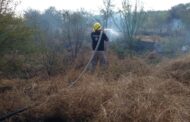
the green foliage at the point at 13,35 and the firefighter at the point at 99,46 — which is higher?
the green foliage at the point at 13,35

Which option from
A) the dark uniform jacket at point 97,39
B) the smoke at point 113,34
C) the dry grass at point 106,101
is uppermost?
the dark uniform jacket at point 97,39

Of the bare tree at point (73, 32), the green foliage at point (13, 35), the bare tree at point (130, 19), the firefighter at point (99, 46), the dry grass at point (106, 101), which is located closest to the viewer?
the dry grass at point (106, 101)

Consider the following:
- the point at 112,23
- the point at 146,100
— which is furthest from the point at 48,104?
the point at 112,23

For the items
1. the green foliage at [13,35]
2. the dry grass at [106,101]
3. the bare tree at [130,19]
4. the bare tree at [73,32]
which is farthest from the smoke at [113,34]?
the dry grass at [106,101]

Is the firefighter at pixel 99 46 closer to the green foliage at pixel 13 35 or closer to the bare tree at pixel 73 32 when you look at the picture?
the bare tree at pixel 73 32

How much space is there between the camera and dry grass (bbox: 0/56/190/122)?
15.5ft

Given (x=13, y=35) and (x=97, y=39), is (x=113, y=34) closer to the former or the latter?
(x=97, y=39)

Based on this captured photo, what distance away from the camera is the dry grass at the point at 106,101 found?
4.73 metres

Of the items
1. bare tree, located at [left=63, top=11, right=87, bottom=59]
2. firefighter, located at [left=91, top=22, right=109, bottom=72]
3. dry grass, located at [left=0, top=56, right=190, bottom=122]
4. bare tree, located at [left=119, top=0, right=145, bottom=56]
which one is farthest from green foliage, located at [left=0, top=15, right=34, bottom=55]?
bare tree, located at [left=119, top=0, right=145, bottom=56]

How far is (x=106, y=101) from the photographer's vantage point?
538 centimetres

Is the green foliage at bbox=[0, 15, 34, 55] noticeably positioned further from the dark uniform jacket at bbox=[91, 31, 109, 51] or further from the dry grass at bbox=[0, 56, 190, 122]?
the dark uniform jacket at bbox=[91, 31, 109, 51]

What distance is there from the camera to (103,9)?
58.5 ft

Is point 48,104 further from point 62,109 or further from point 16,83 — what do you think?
point 16,83

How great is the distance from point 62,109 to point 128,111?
59.4 inches
